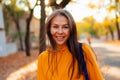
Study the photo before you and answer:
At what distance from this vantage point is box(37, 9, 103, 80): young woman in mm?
3246

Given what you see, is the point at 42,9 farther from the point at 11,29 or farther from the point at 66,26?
the point at 11,29

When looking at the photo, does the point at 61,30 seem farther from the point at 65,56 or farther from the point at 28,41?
the point at 28,41

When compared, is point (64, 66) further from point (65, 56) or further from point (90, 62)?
point (90, 62)

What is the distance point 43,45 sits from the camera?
62.2 feet

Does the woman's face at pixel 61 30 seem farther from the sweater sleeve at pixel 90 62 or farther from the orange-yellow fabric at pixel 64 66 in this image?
the sweater sleeve at pixel 90 62

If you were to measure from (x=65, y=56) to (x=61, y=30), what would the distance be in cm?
24

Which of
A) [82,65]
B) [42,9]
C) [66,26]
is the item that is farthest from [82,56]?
[42,9]

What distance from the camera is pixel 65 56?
10.8 ft

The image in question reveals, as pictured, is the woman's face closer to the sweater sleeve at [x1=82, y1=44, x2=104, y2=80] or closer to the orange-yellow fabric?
the orange-yellow fabric

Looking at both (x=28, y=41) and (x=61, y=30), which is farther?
(x=28, y=41)

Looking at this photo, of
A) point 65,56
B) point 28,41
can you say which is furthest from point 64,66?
point 28,41

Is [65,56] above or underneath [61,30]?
underneath

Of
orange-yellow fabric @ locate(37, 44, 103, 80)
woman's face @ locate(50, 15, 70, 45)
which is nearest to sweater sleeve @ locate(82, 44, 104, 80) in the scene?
orange-yellow fabric @ locate(37, 44, 103, 80)

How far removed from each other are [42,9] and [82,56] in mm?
14944
